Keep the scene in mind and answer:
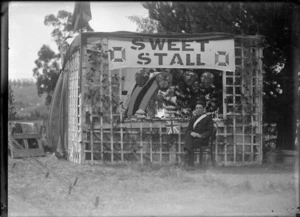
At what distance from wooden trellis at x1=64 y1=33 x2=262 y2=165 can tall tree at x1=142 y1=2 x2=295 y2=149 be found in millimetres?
281

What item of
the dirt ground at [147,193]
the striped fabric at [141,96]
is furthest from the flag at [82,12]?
the striped fabric at [141,96]

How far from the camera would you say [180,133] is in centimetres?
741

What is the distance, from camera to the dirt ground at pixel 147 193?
508 cm

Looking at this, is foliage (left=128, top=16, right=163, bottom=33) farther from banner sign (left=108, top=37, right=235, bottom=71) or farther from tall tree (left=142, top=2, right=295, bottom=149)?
A: banner sign (left=108, top=37, right=235, bottom=71)

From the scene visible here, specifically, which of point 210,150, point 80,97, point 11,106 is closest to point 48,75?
point 80,97

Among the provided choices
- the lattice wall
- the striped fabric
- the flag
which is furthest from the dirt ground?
the flag

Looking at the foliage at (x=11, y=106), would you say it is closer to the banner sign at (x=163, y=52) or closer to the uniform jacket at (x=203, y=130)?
the banner sign at (x=163, y=52)

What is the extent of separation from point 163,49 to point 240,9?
4.57ft

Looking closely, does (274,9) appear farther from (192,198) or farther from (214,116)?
(192,198)

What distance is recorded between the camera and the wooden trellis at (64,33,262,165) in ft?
23.7

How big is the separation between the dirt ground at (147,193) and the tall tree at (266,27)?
73.5 inches

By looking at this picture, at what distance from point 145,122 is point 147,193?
2.20m

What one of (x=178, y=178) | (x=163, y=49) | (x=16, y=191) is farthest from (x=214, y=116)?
(x=16, y=191)

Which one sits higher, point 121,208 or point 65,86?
point 65,86
